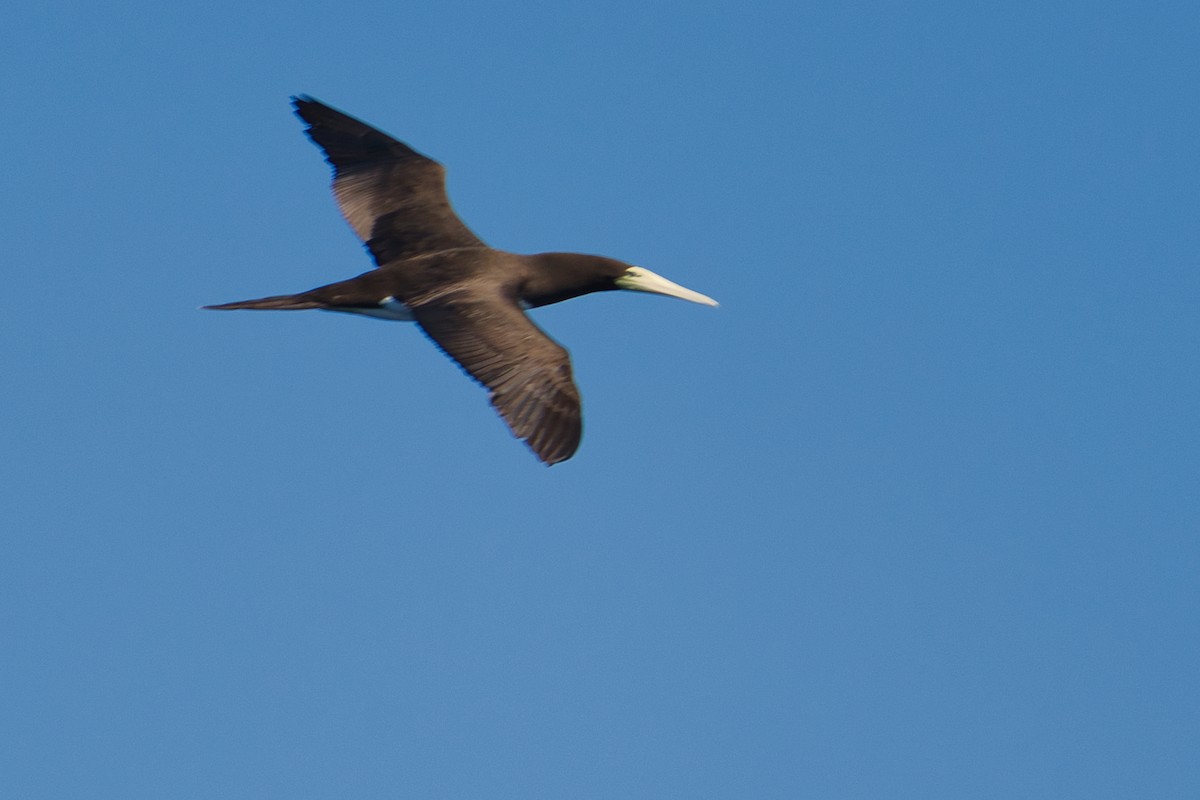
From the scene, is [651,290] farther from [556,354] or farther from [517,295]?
[556,354]

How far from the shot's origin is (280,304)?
18.8 m

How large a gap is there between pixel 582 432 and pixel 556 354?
1.18 meters

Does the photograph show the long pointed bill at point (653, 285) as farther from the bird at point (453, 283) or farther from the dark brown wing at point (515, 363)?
the dark brown wing at point (515, 363)

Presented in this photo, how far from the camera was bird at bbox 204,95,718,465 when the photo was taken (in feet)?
55.7

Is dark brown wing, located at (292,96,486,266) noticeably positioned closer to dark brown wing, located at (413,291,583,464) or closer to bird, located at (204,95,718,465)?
bird, located at (204,95,718,465)

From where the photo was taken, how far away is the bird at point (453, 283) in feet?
55.7

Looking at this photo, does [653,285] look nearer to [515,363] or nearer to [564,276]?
[564,276]

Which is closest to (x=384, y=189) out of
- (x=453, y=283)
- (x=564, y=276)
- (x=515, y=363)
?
(x=453, y=283)

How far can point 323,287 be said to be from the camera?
62.7ft

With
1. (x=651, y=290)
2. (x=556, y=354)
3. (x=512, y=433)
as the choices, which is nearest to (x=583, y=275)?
(x=651, y=290)

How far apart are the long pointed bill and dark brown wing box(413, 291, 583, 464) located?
2.28m

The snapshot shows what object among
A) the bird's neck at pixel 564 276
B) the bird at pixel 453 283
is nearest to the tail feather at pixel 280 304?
the bird at pixel 453 283

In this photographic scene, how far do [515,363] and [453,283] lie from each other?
2.09 metres

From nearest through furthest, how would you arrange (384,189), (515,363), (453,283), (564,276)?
(515,363), (453,283), (564,276), (384,189)
